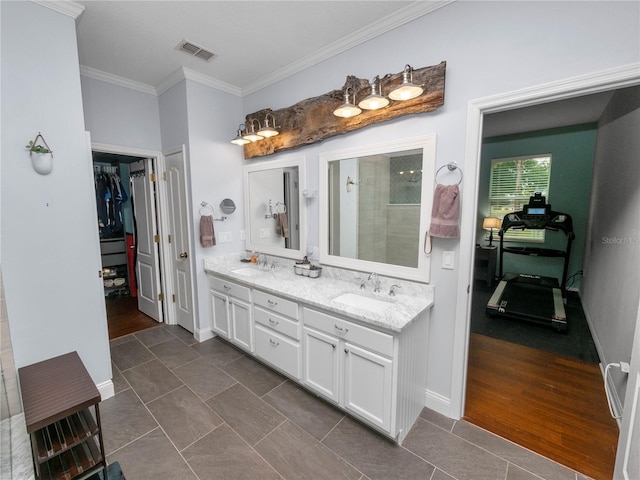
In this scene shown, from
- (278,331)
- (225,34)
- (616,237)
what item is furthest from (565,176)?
(225,34)

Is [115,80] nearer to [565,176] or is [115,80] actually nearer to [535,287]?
[535,287]

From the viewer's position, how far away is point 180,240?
336cm

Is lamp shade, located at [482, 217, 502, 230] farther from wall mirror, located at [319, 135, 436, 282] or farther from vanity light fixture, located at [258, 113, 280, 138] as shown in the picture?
vanity light fixture, located at [258, 113, 280, 138]

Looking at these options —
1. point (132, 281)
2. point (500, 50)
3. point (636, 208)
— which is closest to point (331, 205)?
point (500, 50)

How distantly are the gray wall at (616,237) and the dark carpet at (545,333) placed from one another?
0.12 meters

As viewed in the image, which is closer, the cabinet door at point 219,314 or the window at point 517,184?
the cabinet door at point 219,314

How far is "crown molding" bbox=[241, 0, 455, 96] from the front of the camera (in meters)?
1.92

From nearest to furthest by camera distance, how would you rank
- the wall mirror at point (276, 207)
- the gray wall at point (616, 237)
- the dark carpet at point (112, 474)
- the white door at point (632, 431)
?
the white door at point (632, 431) → the dark carpet at point (112, 474) → the gray wall at point (616, 237) → the wall mirror at point (276, 207)

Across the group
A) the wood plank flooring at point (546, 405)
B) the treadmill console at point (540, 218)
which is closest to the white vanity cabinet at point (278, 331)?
the wood plank flooring at point (546, 405)

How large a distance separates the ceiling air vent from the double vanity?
2.08 metres

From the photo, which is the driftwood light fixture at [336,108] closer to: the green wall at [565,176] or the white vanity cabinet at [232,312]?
the white vanity cabinet at [232,312]

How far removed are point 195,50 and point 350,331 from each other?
274 centimetres

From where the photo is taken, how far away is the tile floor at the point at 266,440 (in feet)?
5.46

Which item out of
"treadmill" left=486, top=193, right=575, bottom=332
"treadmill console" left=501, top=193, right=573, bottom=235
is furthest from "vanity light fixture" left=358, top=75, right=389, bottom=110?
"treadmill console" left=501, top=193, right=573, bottom=235
